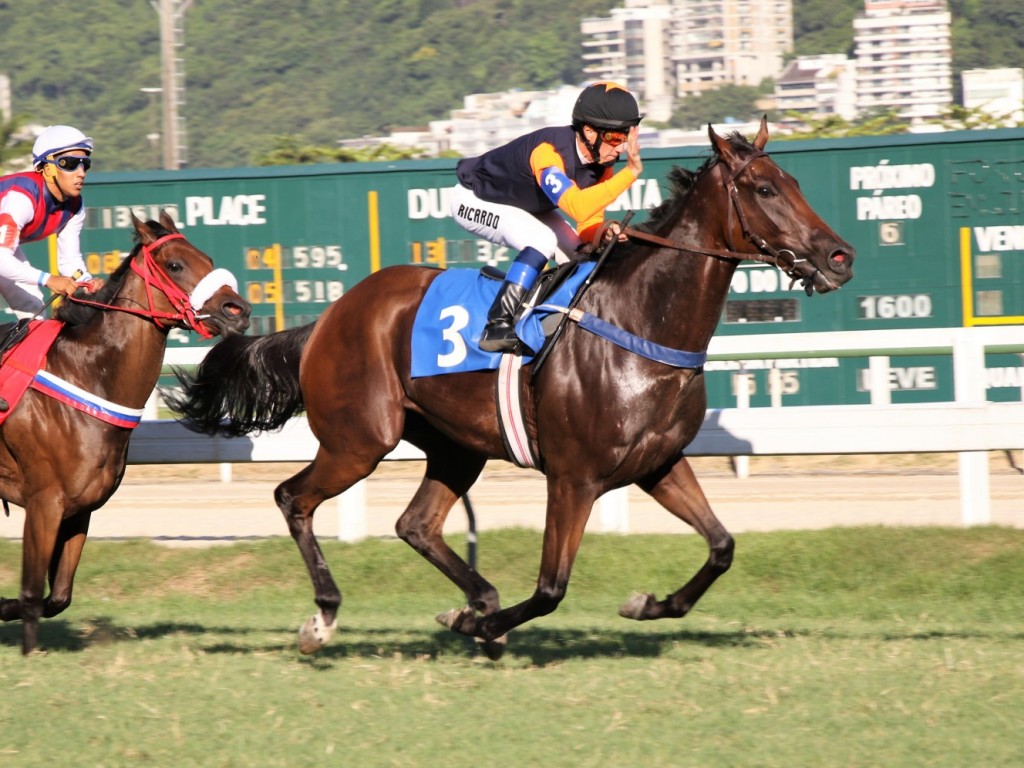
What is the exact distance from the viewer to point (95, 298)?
6.28 m

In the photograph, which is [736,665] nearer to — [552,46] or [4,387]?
[4,387]

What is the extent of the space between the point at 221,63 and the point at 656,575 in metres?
110

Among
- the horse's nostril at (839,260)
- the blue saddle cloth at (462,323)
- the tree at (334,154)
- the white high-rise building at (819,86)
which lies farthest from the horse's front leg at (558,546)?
the white high-rise building at (819,86)

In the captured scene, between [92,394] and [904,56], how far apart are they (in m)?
105

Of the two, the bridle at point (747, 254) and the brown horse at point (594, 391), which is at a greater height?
the bridle at point (747, 254)

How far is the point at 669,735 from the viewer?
460 centimetres

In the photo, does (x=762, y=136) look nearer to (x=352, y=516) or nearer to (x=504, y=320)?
(x=504, y=320)

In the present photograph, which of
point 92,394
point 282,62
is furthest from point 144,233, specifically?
point 282,62

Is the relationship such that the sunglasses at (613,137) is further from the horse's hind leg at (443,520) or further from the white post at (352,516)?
the white post at (352,516)

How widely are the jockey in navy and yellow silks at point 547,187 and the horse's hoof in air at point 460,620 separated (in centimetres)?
105

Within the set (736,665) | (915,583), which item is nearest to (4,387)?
(736,665)

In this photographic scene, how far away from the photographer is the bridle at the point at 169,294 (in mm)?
6098

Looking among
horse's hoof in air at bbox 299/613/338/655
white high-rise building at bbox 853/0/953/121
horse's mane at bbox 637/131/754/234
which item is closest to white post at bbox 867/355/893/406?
horse's mane at bbox 637/131/754/234

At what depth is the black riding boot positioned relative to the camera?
5.77 m
